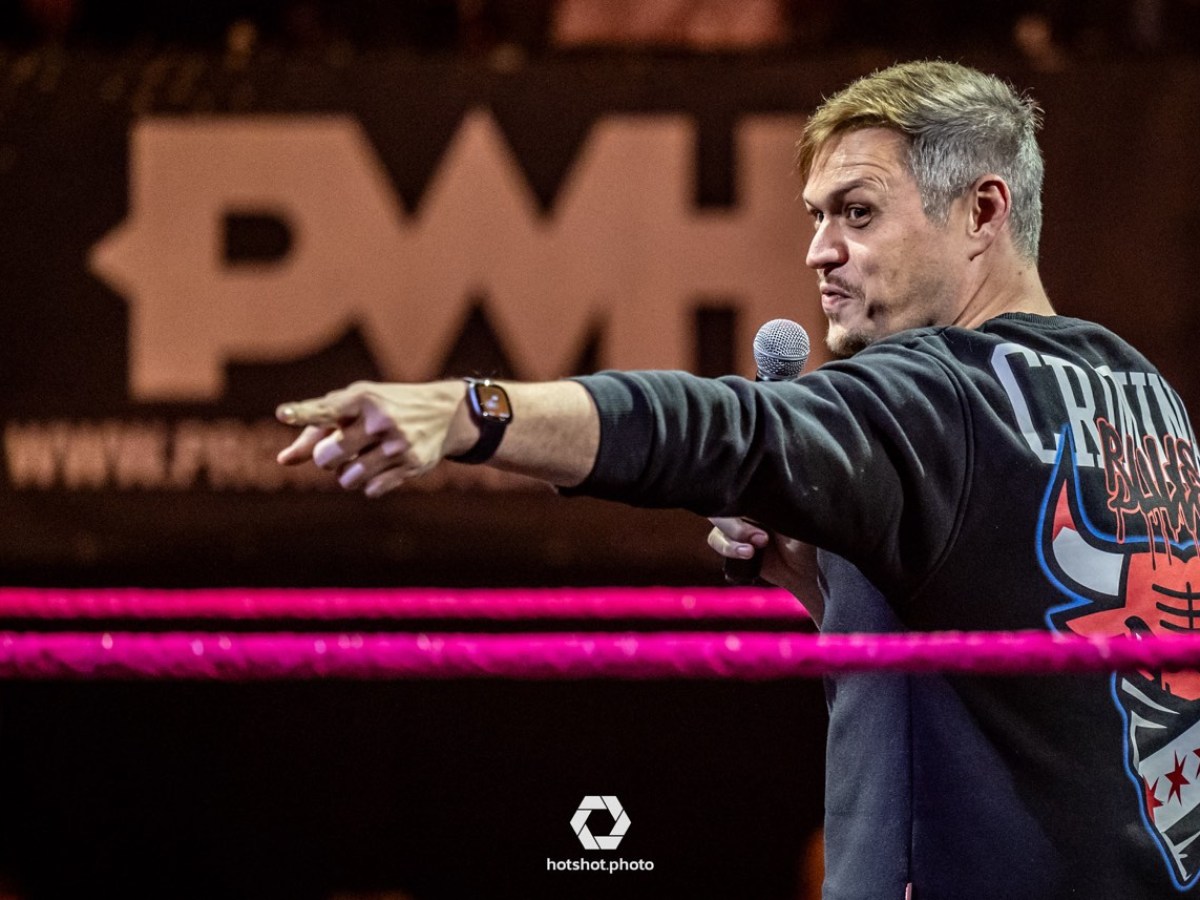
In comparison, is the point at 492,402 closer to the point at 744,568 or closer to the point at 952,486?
the point at 952,486

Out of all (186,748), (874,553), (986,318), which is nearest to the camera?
(874,553)

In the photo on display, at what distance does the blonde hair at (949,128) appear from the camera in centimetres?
138

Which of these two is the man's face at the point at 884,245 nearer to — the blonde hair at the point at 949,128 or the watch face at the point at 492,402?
the blonde hair at the point at 949,128

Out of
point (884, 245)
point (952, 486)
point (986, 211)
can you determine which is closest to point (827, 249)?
point (884, 245)

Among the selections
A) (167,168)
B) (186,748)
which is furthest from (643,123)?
(186,748)

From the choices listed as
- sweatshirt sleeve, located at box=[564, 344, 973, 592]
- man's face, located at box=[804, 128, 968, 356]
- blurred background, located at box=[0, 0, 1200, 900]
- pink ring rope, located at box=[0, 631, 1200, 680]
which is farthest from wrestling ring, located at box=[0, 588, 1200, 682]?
blurred background, located at box=[0, 0, 1200, 900]

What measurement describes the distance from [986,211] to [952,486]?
373mm

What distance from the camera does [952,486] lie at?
1.19 metres

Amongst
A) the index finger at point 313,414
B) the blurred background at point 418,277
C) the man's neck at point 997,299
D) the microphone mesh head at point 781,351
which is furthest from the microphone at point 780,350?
the blurred background at point 418,277

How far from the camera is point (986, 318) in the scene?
4.62ft

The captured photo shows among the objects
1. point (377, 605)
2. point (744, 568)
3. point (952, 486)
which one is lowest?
point (377, 605)

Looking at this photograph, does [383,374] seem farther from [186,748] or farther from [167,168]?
[186,748]

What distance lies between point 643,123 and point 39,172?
1.32 meters

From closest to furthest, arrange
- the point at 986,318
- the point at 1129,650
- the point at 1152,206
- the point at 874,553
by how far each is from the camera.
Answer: the point at 1129,650, the point at 874,553, the point at 986,318, the point at 1152,206
